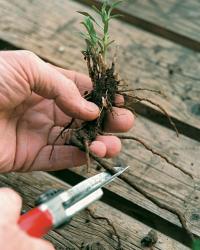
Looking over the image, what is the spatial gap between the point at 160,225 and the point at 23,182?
1.60 feet

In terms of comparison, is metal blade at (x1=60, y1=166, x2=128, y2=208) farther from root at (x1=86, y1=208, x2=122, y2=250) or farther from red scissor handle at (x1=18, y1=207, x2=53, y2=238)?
root at (x1=86, y1=208, x2=122, y2=250)

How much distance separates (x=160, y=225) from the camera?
5.43 feet

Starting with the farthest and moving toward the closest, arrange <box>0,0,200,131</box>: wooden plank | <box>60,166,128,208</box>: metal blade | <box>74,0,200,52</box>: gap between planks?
<box>74,0,200,52</box>: gap between planks → <box>0,0,200,131</box>: wooden plank → <box>60,166,128,208</box>: metal blade

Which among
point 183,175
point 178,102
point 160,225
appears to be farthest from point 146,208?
point 178,102

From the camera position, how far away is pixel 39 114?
1752 millimetres

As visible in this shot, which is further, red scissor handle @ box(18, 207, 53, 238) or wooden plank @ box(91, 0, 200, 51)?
wooden plank @ box(91, 0, 200, 51)

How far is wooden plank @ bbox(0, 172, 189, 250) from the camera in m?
1.59

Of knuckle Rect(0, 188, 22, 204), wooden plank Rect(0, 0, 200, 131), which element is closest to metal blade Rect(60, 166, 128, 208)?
knuckle Rect(0, 188, 22, 204)

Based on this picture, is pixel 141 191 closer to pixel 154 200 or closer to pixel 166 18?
pixel 154 200

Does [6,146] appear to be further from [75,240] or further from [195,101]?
[195,101]

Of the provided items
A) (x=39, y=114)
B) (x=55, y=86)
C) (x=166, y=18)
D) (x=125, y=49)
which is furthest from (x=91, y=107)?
(x=166, y=18)

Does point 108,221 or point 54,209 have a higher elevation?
point 54,209

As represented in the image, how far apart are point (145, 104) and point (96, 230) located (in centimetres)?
54

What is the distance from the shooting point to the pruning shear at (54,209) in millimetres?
1212
